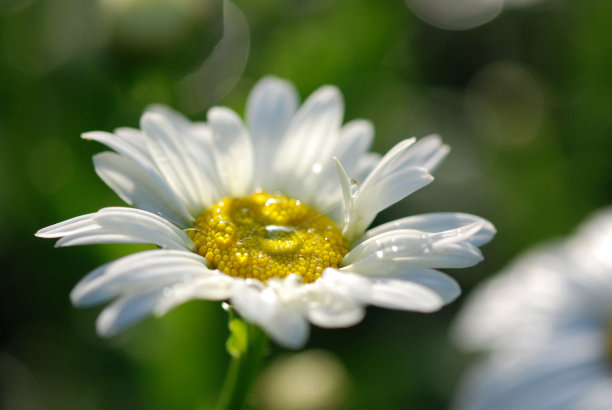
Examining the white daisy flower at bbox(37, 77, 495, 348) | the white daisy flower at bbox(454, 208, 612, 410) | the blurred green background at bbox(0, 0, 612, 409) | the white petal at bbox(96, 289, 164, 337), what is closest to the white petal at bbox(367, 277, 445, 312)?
the white daisy flower at bbox(37, 77, 495, 348)

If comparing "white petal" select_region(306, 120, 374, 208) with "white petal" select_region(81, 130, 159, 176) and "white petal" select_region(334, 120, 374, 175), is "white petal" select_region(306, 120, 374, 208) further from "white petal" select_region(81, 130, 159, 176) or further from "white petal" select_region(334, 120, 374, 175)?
"white petal" select_region(81, 130, 159, 176)

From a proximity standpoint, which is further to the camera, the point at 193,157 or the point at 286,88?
the point at 286,88

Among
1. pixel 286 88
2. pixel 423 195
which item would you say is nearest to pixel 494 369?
pixel 423 195

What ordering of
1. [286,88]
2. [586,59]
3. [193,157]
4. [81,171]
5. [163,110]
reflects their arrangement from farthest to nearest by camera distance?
1. [586,59]
2. [81,171]
3. [163,110]
4. [286,88]
5. [193,157]

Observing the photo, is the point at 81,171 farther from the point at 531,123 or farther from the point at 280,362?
the point at 531,123

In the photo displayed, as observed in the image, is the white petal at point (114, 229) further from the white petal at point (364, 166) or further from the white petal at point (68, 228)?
the white petal at point (364, 166)

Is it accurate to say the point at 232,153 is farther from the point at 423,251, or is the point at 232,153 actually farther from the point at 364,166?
the point at 423,251

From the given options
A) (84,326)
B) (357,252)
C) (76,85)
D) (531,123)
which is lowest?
(84,326)
